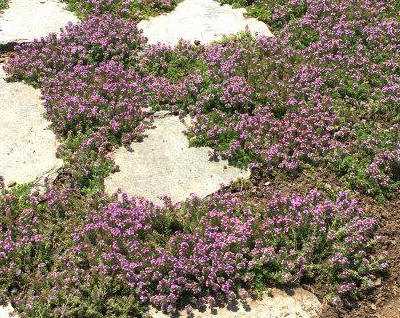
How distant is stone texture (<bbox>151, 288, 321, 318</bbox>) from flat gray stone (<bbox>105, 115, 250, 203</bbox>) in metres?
2.03

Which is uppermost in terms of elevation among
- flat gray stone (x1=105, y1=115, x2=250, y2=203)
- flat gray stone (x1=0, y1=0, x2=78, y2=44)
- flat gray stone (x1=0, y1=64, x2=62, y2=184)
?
flat gray stone (x1=0, y1=0, x2=78, y2=44)

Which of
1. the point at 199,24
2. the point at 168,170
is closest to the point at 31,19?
the point at 199,24

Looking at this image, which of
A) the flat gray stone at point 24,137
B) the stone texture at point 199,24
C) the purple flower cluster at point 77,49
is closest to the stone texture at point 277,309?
the flat gray stone at point 24,137

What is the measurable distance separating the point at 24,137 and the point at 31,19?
4.07 m

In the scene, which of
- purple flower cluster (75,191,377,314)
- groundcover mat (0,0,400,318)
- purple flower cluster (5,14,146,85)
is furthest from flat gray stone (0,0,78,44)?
purple flower cluster (75,191,377,314)

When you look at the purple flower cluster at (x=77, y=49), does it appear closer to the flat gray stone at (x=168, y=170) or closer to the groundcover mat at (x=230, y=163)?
the groundcover mat at (x=230, y=163)

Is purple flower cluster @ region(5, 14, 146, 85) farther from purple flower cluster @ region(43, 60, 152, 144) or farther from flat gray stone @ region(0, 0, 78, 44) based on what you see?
flat gray stone @ region(0, 0, 78, 44)

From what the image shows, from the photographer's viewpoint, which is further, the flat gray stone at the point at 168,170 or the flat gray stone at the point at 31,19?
the flat gray stone at the point at 31,19

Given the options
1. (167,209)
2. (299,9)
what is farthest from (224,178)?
(299,9)

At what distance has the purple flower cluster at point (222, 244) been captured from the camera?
25.1ft

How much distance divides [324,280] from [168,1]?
25.5 ft

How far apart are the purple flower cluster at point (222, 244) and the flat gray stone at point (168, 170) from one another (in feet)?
1.47

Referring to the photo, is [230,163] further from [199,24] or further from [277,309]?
[199,24]

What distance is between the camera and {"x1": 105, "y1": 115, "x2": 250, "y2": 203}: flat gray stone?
29.8ft
